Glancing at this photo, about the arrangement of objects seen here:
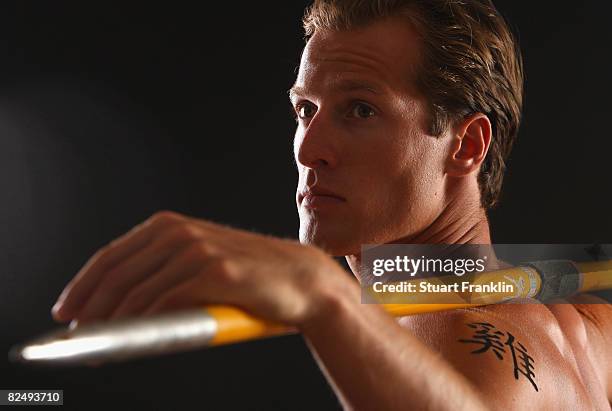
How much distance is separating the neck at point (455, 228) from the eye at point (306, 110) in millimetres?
293

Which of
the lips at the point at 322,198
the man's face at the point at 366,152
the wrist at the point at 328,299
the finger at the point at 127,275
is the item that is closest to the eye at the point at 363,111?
the man's face at the point at 366,152

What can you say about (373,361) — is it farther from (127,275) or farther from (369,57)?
(369,57)

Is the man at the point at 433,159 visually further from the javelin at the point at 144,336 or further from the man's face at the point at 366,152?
the javelin at the point at 144,336

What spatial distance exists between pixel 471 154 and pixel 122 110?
1.78 metres

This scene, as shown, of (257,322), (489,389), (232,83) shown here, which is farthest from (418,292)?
(232,83)

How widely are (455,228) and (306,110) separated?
373mm

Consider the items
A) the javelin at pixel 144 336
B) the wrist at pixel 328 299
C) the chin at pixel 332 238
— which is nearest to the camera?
the javelin at pixel 144 336

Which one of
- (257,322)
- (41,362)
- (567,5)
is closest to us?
(41,362)

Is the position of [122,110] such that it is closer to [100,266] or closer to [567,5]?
[567,5]

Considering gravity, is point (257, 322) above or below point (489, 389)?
above

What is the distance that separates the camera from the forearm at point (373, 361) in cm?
62

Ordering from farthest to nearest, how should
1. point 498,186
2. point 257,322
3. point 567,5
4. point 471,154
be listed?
point 567,5, point 498,186, point 471,154, point 257,322

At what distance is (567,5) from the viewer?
8.77 feet

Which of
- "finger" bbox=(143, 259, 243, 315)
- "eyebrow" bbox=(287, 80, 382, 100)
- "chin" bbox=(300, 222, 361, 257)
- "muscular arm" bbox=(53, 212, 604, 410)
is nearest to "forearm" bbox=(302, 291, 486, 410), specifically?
"muscular arm" bbox=(53, 212, 604, 410)
